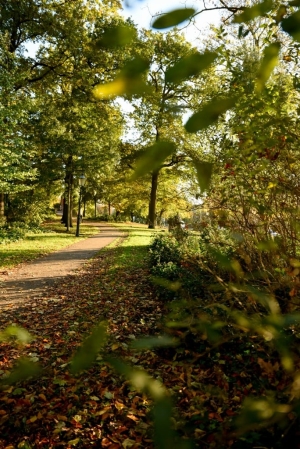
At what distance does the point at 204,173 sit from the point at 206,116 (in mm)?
84

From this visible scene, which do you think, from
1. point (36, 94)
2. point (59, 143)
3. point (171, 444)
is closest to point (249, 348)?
point (171, 444)

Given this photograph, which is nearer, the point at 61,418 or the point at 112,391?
the point at 61,418

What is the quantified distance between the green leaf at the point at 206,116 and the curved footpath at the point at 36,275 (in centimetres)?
662

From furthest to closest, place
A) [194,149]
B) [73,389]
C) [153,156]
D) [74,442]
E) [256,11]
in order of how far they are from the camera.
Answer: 1. [73,389]
2. [74,442]
3. [194,149]
4. [256,11]
5. [153,156]

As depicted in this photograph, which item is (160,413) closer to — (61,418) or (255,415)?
(255,415)

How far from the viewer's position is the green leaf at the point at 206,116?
0.48m

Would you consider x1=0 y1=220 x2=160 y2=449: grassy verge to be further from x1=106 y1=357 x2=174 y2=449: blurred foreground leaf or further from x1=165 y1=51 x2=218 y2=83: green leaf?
x1=165 y1=51 x2=218 y2=83: green leaf

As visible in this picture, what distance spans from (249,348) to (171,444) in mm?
3806

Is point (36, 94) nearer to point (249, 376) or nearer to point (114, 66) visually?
point (114, 66)

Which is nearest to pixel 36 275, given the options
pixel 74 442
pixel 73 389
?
pixel 73 389

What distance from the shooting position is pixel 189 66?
51cm

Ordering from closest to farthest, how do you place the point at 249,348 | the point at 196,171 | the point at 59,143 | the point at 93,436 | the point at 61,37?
1. the point at 196,171
2. the point at 93,436
3. the point at 249,348
4. the point at 61,37
5. the point at 59,143

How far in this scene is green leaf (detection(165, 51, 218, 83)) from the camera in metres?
0.49

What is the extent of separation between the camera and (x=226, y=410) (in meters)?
3.11
